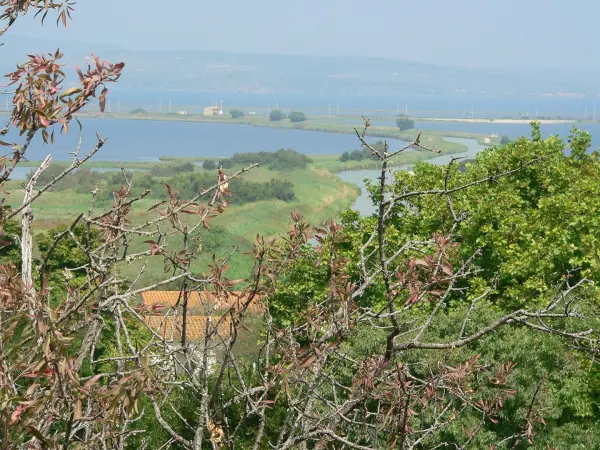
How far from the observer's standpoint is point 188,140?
12194 centimetres

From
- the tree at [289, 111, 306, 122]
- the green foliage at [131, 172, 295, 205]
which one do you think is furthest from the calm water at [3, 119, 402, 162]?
the green foliage at [131, 172, 295, 205]

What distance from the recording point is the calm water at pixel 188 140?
320 feet

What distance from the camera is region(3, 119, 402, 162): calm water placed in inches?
3843

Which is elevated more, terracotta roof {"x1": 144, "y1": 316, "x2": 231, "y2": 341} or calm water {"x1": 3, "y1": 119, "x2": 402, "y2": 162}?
terracotta roof {"x1": 144, "y1": 316, "x2": 231, "y2": 341}

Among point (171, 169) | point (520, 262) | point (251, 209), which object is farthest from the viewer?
point (171, 169)

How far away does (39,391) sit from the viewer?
278cm

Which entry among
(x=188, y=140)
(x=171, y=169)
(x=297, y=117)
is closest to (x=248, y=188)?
(x=171, y=169)

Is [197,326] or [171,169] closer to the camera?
[197,326]

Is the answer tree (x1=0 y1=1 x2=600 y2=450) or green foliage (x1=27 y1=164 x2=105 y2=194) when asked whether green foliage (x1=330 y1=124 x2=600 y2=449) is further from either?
green foliage (x1=27 y1=164 x2=105 y2=194)

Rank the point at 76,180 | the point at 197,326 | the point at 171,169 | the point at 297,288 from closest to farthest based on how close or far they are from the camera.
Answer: the point at 297,288 → the point at 197,326 → the point at 76,180 → the point at 171,169

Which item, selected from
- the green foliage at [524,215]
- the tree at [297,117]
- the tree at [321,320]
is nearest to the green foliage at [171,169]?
the tree at [321,320]

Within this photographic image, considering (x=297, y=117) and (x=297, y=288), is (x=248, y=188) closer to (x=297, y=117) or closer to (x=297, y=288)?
(x=297, y=288)

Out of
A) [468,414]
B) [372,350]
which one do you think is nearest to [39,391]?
[468,414]

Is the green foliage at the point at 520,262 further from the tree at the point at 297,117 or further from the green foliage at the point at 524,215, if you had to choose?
the tree at the point at 297,117
